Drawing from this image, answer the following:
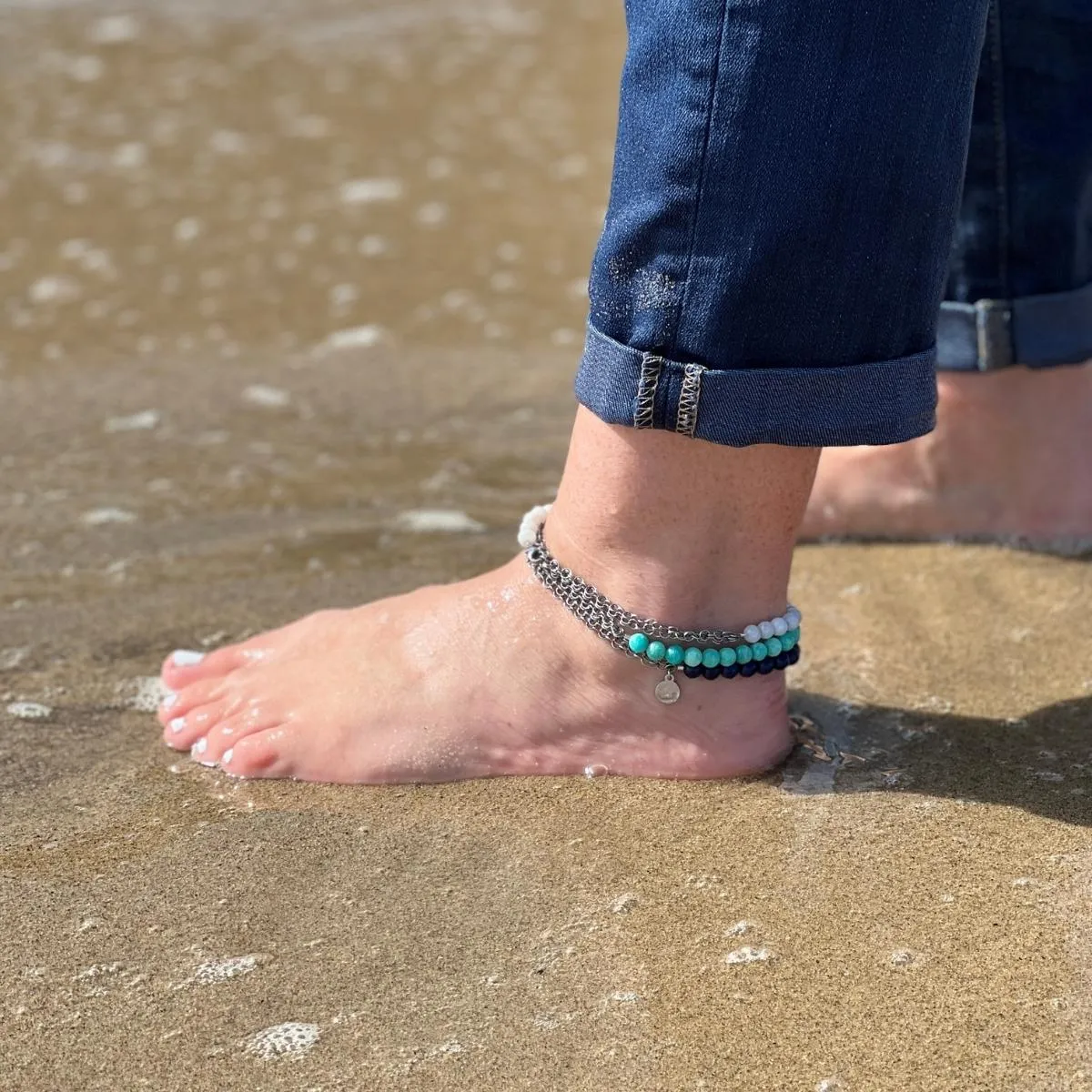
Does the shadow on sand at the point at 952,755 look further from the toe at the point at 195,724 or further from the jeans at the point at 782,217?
the toe at the point at 195,724

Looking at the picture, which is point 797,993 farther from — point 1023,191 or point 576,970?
point 1023,191

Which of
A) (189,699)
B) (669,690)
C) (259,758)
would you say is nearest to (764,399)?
(669,690)

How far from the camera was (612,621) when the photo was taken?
144 centimetres

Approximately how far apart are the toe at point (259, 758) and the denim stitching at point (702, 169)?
1.93 ft

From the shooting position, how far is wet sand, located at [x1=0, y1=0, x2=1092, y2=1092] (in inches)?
44.6

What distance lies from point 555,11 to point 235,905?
4653 mm

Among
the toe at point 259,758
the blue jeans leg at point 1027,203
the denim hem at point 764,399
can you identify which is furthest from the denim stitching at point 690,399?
the blue jeans leg at point 1027,203

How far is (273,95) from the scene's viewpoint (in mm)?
4426

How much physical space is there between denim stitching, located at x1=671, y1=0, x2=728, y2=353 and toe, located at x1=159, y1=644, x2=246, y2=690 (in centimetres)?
69

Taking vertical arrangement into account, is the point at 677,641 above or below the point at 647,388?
below

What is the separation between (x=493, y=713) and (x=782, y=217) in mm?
569

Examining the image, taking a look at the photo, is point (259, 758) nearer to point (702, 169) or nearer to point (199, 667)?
point (199, 667)

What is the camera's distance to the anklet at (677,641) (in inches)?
56.5

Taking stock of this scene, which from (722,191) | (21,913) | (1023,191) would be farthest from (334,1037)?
(1023,191)
